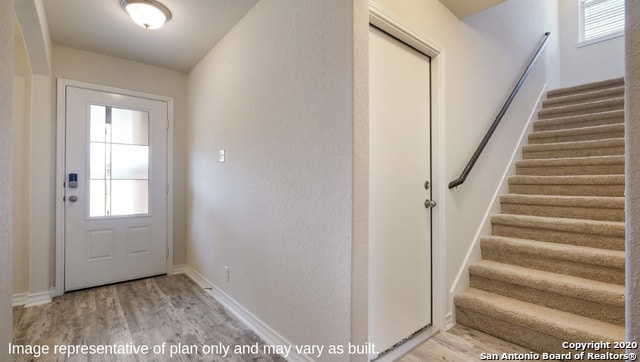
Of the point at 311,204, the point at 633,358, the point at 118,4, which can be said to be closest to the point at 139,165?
the point at 118,4

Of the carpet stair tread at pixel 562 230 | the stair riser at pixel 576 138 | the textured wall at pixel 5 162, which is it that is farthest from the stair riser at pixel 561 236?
the textured wall at pixel 5 162

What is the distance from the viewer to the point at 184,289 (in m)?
2.89

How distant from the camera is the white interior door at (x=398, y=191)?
1.67 m

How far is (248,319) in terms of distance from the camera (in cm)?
220

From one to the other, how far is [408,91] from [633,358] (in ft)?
5.22

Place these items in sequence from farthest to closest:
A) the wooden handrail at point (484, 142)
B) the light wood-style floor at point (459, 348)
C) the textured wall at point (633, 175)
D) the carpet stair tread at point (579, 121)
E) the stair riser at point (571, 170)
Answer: the carpet stair tread at point (579, 121) → the stair riser at point (571, 170) → the wooden handrail at point (484, 142) → the light wood-style floor at point (459, 348) → the textured wall at point (633, 175)

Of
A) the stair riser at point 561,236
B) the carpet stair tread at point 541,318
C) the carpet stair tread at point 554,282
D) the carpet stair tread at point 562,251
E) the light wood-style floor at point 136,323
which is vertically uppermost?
the stair riser at point 561,236

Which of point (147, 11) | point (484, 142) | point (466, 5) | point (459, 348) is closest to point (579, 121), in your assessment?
point (484, 142)

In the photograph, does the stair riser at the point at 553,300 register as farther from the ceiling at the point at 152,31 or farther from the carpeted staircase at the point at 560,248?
the ceiling at the point at 152,31

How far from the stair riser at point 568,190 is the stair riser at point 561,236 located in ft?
1.81

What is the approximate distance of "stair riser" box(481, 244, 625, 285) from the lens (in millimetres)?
1846

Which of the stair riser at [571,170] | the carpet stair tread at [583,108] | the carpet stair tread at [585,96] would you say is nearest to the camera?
the stair riser at [571,170]

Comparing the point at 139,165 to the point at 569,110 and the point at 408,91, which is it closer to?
the point at 408,91

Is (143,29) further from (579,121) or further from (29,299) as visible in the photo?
(579,121)
